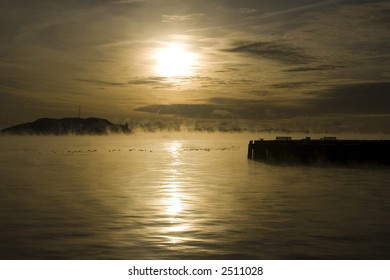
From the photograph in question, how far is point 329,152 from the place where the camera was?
57.5m

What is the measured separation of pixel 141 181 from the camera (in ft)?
142

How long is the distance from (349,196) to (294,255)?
53.3 ft

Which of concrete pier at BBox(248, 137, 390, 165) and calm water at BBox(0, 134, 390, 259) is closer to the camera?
calm water at BBox(0, 134, 390, 259)

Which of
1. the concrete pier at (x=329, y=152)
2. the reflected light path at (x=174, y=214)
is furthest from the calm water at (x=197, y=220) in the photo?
the concrete pier at (x=329, y=152)

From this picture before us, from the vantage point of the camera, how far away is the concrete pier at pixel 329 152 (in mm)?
54625

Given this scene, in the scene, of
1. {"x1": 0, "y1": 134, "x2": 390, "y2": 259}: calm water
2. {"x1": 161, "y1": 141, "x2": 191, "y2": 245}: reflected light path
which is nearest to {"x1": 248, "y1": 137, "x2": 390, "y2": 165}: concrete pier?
{"x1": 0, "y1": 134, "x2": 390, "y2": 259}: calm water

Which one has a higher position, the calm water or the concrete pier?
the concrete pier

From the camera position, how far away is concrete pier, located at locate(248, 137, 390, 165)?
5462cm

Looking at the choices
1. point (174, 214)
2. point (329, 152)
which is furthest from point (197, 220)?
point (329, 152)

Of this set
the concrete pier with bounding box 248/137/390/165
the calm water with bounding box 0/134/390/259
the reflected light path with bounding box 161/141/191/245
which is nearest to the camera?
the calm water with bounding box 0/134/390/259

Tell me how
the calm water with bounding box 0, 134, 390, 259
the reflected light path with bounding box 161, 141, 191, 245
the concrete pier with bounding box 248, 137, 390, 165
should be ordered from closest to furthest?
1. the calm water with bounding box 0, 134, 390, 259
2. the reflected light path with bounding box 161, 141, 191, 245
3. the concrete pier with bounding box 248, 137, 390, 165

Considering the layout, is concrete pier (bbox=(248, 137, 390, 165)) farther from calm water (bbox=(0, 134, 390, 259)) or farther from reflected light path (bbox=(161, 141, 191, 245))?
reflected light path (bbox=(161, 141, 191, 245))

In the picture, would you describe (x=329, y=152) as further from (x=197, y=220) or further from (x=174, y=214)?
(x=197, y=220)

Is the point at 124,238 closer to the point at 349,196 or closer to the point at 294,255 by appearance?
the point at 294,255
